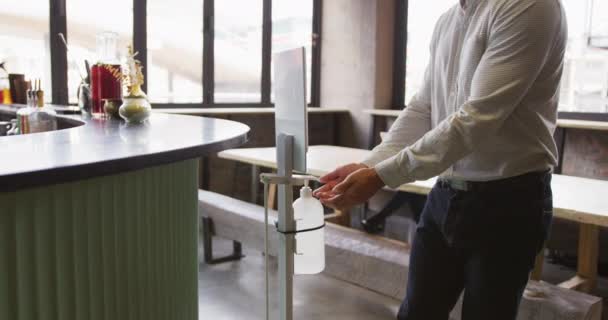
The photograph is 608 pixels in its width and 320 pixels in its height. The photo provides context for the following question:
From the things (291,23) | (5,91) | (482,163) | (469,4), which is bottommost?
(482,163)

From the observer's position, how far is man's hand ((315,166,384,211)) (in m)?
1.17

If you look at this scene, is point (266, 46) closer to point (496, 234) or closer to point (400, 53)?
point (400, 53)

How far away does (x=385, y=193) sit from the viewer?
5.04m

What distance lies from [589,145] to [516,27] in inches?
132

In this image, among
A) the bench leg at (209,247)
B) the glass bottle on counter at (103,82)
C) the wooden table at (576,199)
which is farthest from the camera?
the bench leg at (209,247)

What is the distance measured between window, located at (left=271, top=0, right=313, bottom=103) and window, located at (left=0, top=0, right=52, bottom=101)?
81.8 inches

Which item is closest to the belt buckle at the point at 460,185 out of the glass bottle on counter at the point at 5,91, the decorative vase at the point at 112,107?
the decorative vase at the point at 112,107

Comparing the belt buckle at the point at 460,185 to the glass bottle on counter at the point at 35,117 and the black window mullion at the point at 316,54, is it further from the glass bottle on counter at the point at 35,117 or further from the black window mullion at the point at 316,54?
the black window mullion at the point at 316,54

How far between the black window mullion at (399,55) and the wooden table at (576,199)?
74.8 inches

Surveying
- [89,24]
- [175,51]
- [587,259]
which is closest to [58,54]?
[89,24]

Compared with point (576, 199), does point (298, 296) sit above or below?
below

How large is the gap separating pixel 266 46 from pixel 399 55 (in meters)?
1.31

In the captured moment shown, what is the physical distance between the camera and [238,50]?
18.0ft

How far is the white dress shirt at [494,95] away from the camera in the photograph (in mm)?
1167
